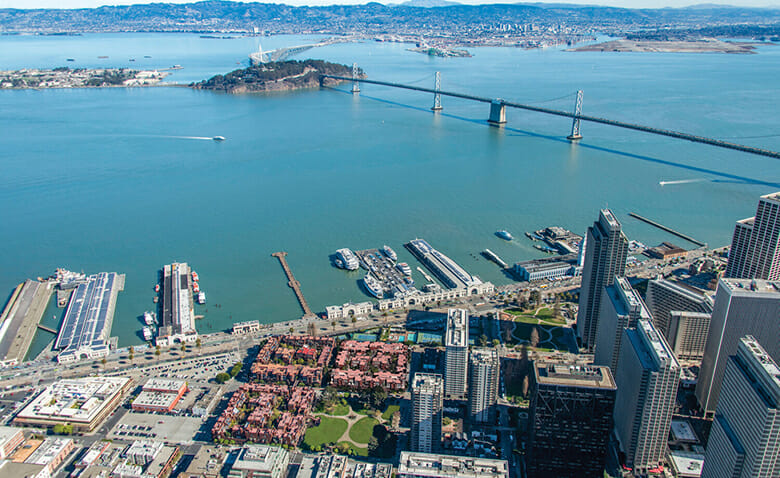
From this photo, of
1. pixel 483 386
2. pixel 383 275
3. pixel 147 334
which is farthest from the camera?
pixel 383 275

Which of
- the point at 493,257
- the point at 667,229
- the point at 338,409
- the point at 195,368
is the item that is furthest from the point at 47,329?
the point at 667,229

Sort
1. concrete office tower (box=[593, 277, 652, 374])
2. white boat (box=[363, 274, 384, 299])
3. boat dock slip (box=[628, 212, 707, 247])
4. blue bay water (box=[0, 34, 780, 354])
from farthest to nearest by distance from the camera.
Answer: boat dock slip (box=[628, 212, 707, 247])
blue bay water (box=[0, 34, 780, 354])
white boat (box=[363, 274, 384, 299])
concrete office tower (box=[593, 277, 652, 374])

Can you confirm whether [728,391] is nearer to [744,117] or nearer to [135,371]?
[135,371]

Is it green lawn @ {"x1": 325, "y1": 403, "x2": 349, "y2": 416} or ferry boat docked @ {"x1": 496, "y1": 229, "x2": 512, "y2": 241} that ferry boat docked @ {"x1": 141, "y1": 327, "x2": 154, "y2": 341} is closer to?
green lawn @ {"x1": 325, "y1": 403, "x2": 349, "y2": 416}

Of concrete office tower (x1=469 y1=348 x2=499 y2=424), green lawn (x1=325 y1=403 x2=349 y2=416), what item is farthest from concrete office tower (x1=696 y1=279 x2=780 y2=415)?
green lawn (x1=325 y1=403 x2=349 y2=416)

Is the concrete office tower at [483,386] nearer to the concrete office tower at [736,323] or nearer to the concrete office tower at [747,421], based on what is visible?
the concrete office tower at [747,421]

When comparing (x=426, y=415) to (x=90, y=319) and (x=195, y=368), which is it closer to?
(x=195, y=368)
